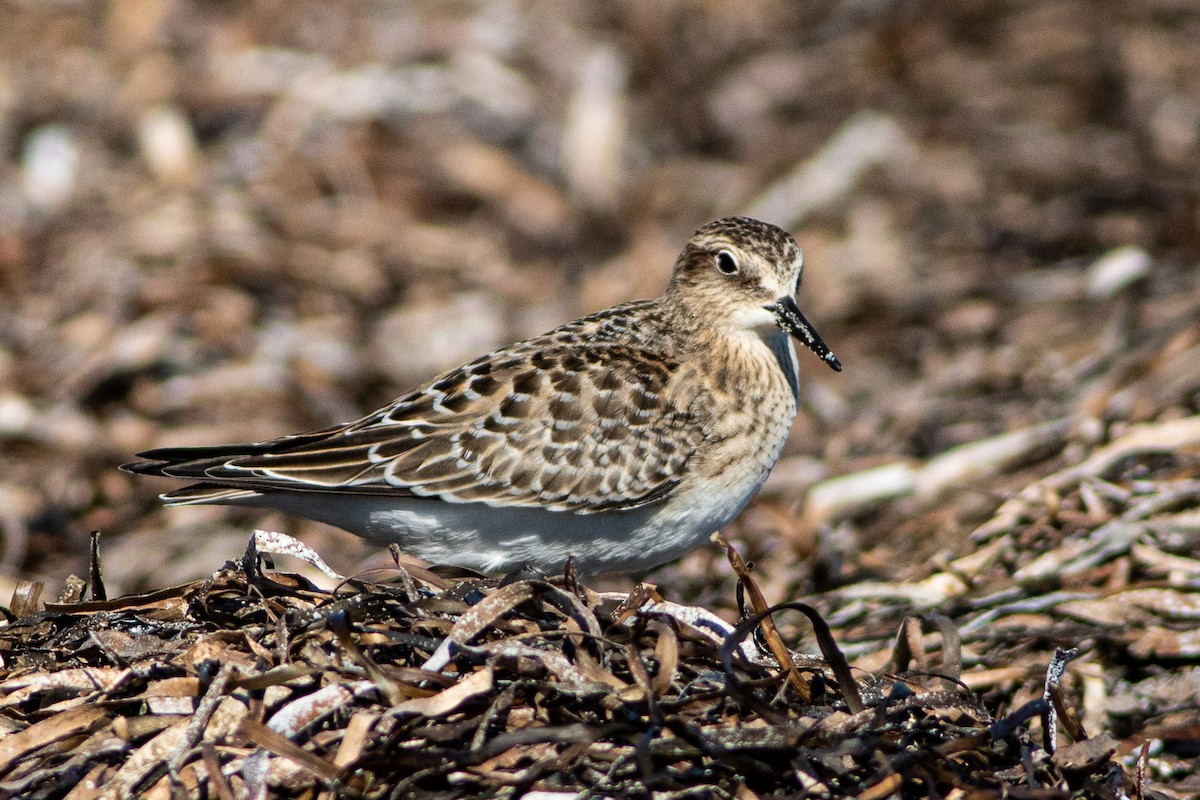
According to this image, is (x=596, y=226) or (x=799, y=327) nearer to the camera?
(x=799, y=327)

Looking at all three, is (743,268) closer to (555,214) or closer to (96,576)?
(96,576)

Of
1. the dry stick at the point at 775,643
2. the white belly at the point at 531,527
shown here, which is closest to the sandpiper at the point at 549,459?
the white belly at the point at 531,527

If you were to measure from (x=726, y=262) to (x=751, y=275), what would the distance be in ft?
0.44

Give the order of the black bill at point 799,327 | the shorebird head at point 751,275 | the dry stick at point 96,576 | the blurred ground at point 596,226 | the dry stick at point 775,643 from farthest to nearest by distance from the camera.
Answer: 1. the blurred ground at point 596,226
2. the shorebird head at point 751,275
3. the black bill at point 799,327
4. the dry stick at point 96,576
5. the dry stick at point 775,643

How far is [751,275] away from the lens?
554 cm

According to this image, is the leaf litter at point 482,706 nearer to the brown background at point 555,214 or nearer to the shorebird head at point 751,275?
the shorebird head at point 751,275

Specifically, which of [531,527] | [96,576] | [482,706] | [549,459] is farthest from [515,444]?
[482,706]

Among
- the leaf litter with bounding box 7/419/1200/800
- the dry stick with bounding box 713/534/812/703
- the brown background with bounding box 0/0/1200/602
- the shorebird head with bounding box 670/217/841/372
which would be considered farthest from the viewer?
the brown background with bounding box 0/0/1200/602

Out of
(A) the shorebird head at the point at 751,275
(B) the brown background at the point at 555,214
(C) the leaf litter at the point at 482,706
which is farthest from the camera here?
(B) the brown background at the point at 555,214

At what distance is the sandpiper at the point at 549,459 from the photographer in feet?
16.8

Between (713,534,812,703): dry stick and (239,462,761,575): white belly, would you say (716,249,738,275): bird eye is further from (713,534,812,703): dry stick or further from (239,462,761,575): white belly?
(713,534,812,703): dry stick

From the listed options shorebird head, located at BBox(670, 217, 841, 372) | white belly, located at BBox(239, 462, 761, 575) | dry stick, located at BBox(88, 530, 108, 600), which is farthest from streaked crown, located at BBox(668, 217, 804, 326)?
dry stick, located at BBox(88, 530, 108, 600)

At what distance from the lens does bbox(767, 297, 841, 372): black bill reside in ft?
17.4

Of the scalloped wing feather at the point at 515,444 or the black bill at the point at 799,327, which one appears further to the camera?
the black bill at the point at 799,327
